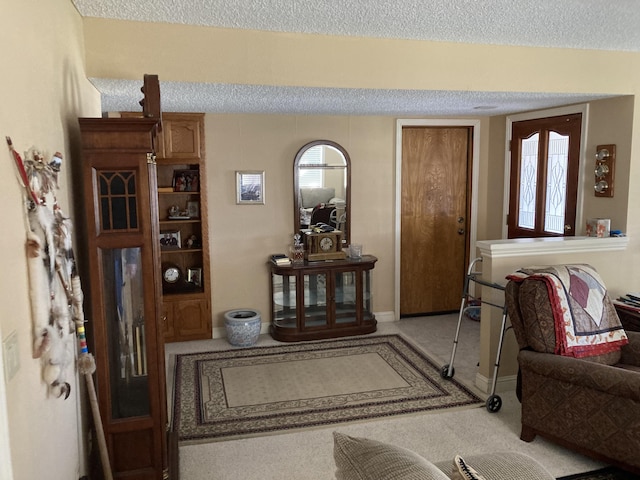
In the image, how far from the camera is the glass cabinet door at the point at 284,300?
16.3ft

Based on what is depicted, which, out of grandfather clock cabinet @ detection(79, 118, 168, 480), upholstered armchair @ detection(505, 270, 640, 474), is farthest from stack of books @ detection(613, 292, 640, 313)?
grandfather clock cabinet @ detection(79, 118, 168, 480)

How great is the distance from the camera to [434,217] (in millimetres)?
5641

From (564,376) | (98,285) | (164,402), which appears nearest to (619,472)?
(564,376)

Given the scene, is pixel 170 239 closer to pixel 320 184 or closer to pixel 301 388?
pixel 320 184

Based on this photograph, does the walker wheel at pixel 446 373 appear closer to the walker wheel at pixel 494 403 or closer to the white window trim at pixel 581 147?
the walker wheel at pixel 494 403

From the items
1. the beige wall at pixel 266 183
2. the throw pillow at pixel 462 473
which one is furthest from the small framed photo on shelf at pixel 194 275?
the throw pillow at pixel 462 473

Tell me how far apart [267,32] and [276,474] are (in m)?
2.53

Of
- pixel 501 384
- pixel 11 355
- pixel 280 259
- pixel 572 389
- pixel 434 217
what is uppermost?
pixel 434 217

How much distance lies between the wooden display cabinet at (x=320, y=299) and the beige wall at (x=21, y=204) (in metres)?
2.77

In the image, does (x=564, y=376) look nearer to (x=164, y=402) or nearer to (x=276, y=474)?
(x=276, y=474)

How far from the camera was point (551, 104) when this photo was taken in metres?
4.36

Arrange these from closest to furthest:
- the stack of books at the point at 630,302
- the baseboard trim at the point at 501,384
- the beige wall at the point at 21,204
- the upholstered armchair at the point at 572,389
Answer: the beige wall at the point at 21,204, the upholstered armchair at the point at 572,389, the stack of books at the point at 630,302, the baseboard trim at the point at 501,384

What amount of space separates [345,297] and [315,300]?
0.31m

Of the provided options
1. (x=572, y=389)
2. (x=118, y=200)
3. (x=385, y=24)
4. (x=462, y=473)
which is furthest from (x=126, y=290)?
(x=572, y=389)
